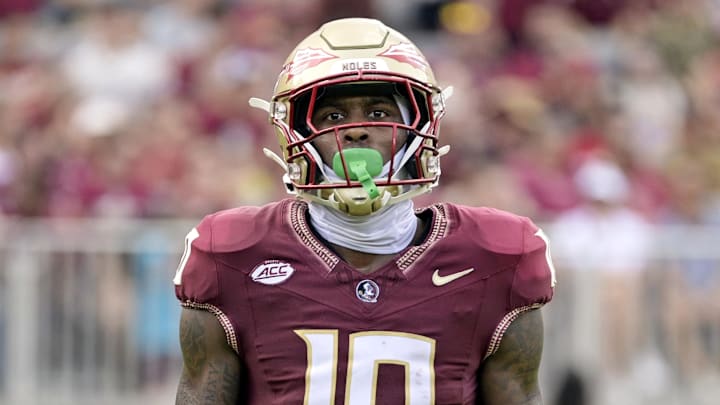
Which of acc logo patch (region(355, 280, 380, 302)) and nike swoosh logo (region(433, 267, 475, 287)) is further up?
nike swoosh logo (region(433, 267, 475, 287))

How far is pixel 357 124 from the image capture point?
4.25 meters

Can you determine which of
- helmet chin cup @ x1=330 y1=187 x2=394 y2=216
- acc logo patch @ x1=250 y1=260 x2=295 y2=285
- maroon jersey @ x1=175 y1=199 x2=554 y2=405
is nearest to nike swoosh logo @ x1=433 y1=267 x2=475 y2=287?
maroon jersey @ x1=175 y1=199 x2=554 y2=405

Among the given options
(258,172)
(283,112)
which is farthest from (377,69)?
(258,172)

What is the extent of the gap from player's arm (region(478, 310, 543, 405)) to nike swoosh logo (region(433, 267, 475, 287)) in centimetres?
20

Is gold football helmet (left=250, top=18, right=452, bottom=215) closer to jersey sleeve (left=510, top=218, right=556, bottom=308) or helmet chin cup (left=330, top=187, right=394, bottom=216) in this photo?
helmet chin cup (left=330, top=187, right=394, bottom=216)

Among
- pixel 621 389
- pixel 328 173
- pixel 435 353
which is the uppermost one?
pixel 328 173

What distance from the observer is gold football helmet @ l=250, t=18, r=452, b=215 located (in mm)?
4242

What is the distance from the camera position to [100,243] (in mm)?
9328

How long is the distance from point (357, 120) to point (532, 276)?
0.65 metres

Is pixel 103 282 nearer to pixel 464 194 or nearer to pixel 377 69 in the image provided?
pixel 464 194

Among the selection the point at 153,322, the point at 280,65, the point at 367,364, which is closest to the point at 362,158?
the point at 367,364

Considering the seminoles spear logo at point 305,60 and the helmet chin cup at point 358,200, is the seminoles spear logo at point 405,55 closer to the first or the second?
the seminoles spear logo at point 305,60

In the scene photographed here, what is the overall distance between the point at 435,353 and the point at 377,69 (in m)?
0.79

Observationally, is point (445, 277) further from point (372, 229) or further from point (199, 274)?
point (199, 274)
